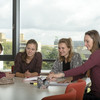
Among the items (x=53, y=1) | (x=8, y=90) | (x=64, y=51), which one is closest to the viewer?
(x=8, y=90)

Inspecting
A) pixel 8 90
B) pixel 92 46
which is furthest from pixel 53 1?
pixel 8 90

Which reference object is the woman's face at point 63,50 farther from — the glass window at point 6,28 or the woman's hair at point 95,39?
the glass window at point 6,28

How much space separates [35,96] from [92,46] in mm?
1209

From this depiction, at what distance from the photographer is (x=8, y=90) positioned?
7.93 feet

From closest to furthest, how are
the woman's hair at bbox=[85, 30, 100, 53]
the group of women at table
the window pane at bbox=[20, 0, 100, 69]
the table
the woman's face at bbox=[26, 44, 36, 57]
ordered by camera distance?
the table, the group of women at table, the woman's hair at bbox=[85, 30, 100, 53], the woman's face at bbox=[26, 44, 36, 57], the window pane at bbox=[20, 0, 100, 69]

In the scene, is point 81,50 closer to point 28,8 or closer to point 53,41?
point 53,41

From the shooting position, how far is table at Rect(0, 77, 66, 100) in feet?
6.93

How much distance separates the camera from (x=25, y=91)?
2381mm

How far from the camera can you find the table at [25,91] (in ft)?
6.93

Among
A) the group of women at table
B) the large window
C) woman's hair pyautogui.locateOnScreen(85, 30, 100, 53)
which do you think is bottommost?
the group of women at table

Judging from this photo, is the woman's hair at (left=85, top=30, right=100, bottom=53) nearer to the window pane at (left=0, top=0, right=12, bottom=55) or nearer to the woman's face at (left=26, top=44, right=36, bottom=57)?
the woman's face at (left=26, top=44, right=36, bottom=57)

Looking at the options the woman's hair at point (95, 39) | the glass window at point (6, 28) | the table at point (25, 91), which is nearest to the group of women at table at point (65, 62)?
the woman's hair at point (95, 39)

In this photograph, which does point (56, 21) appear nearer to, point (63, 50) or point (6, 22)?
point (6, 22)

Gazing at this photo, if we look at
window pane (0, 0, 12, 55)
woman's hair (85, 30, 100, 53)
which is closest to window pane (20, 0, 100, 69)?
window pane (0, 0, 12, 55)
